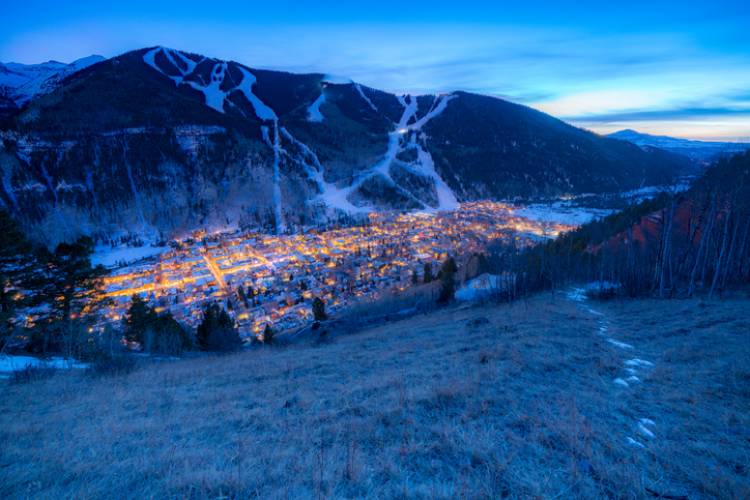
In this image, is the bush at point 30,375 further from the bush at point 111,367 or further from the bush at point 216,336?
the bush at point 216,336

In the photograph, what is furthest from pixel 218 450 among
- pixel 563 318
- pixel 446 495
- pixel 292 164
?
pixel 292 164

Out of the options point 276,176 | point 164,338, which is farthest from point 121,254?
point 164,338

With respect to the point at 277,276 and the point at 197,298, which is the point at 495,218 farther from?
the point at 197,298

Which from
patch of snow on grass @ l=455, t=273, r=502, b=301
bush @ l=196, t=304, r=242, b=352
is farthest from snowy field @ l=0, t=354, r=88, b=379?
patch of snow on grass @ l=455, t=273, r=502, b=301

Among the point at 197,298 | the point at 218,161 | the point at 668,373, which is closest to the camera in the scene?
the point at 668,373

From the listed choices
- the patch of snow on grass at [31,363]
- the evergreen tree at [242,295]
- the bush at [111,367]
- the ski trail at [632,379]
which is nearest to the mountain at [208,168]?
the evergreen tree at [242,295]

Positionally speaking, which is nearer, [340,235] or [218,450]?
[218,450]
